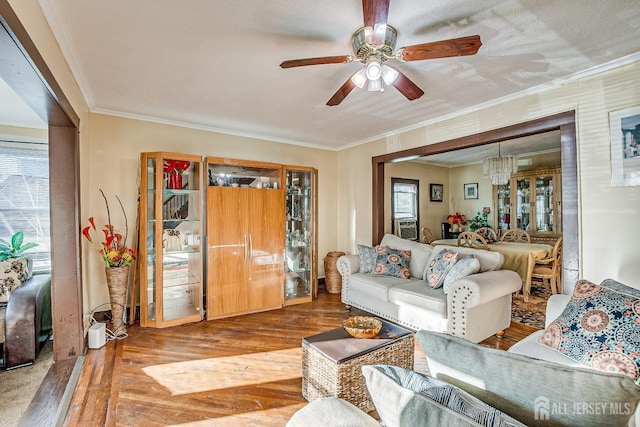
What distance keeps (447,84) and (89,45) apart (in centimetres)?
288

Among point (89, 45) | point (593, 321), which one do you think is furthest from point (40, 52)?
point (593, 321)

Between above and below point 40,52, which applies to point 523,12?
above

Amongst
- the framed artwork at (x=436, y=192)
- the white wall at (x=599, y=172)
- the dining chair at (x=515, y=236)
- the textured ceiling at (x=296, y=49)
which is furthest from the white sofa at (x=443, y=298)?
the framed artwork at (x=436, y=192)

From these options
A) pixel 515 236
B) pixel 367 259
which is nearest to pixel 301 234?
pixel 367 259

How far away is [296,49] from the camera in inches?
85.3

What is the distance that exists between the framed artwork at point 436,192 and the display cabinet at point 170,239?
5.49m

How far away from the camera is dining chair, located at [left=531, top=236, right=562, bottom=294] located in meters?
4.18

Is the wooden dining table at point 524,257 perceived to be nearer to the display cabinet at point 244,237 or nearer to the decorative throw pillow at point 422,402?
the display cabinet at point 244,237

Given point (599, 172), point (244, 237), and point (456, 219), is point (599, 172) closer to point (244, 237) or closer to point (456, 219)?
point (244, 237)

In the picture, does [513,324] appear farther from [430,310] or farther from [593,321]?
[593,321]

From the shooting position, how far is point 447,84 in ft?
9.09

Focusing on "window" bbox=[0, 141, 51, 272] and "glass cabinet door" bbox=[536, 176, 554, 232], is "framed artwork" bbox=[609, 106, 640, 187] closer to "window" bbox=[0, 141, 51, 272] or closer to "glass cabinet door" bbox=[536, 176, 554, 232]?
"glass cabinet door" bbox=[536, 176, 554, 232]

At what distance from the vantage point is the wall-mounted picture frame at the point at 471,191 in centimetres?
713

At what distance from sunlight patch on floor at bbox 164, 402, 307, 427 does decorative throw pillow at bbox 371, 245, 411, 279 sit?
211 cm
